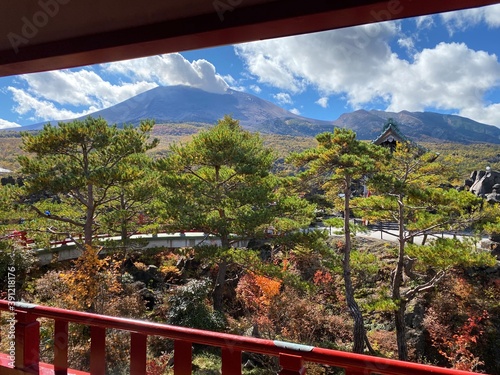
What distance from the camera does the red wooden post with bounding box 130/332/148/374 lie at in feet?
4.72

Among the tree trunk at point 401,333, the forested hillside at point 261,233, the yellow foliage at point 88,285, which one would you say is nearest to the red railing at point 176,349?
the forested hillside at point 261,233

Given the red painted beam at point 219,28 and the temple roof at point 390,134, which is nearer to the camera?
the red painted beam at point 219,28

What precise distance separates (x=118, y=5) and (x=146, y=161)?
807 centimetres

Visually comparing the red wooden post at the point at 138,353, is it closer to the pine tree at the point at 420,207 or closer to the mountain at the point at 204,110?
the pine tree at the point at 420,207

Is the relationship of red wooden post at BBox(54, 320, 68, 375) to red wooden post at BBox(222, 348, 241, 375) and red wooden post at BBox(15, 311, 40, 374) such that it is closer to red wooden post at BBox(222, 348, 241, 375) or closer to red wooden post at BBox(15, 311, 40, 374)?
red wooden post at BBox(15, 311, 40, 374)

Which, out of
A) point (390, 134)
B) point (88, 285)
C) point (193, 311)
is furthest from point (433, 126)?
point (88, 285)

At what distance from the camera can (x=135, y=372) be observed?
144cm

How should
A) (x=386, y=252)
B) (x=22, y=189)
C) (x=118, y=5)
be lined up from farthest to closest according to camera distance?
1. (x=386, y=252)
2. (x=22, y=189)
3. (x=118, y=5)

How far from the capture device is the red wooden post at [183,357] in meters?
1.37

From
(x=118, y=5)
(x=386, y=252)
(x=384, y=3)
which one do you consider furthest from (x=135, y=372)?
(x=386, y=252)

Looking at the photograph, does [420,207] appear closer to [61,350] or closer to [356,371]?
[356,371]

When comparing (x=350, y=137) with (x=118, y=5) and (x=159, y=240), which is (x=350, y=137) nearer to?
(x=118, y=5)

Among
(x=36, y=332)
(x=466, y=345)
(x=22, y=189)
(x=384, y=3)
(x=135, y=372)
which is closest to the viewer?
(x=384, y=3)

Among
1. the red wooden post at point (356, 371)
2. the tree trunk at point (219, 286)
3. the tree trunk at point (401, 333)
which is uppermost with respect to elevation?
the red wooden post at point (356, 371)
